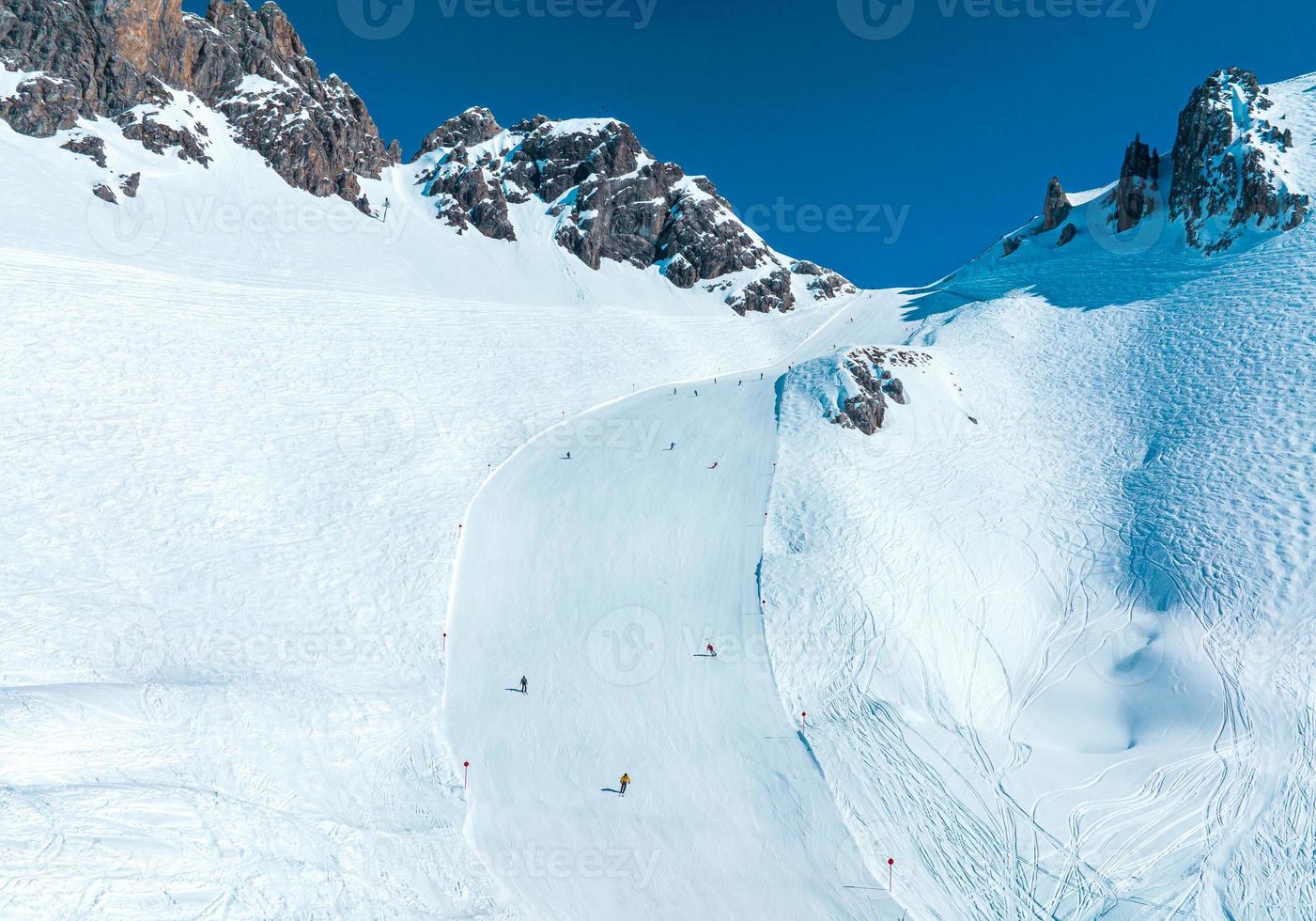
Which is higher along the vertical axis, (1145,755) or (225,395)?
(225,395)

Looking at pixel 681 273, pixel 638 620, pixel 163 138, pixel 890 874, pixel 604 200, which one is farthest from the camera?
pixel 604 200

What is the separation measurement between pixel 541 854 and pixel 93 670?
1344 cm

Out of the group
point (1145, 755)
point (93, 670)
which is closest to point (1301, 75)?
point (1145, 755)

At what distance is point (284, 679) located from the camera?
19.7 meters

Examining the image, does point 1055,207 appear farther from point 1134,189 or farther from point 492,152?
point 492,152

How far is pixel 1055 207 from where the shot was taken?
72812 millimetres

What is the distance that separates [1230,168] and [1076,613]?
52082mm

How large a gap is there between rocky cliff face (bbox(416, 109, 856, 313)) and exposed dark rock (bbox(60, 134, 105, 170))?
32457 mm

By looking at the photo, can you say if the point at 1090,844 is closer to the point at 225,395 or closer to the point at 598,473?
the point at 598,473

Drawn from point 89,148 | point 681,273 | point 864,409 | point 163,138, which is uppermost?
point 163,138

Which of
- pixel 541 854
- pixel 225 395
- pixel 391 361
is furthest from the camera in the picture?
pixel 391 361

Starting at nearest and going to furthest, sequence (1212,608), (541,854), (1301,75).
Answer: (541,854)
(1212,608)
(1301,75)

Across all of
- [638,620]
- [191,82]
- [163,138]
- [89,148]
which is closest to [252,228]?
[89,148]

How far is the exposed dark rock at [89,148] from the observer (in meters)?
61.1
